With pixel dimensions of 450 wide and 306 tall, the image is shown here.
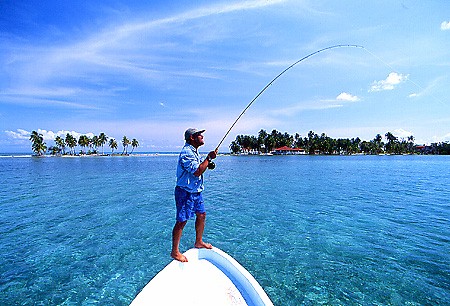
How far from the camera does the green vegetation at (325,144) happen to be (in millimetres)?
145000

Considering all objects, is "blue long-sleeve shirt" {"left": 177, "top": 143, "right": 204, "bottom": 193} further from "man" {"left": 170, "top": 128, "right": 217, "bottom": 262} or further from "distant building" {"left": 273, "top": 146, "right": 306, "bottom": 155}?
"distant building" {"left": 273, "top": 146, "right": 306, "bottom": 155}

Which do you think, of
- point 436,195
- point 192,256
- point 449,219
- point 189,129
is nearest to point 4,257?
point 192,256

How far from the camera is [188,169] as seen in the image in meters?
3.88

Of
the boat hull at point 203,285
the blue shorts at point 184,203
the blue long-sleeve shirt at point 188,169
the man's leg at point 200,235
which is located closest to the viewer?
the boat hull at point 203,285

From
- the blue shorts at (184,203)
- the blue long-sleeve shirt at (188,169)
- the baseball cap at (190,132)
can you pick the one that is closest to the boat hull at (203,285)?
the blue shorts at (184,203)

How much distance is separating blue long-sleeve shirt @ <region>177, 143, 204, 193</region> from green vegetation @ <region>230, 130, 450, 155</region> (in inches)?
5549

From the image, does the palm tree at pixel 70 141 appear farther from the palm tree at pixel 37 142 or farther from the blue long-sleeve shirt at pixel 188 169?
the blue long-sleeve shirt at pixel 188 169

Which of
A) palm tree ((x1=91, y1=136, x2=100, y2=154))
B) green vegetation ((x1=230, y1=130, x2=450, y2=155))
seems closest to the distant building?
green vegetation ((x1=230, y1=130, x2=450, y2=155))

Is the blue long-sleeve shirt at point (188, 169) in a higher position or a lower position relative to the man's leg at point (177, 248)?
higher

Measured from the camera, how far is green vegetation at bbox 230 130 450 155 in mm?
145000

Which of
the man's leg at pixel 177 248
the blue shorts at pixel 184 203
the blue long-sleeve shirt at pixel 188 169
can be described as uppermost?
the blue long-sleeve shirt at pixel 188 169

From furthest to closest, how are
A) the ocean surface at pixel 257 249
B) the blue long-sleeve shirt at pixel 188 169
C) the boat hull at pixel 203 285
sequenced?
1. the ocean surface at pixel 257 249
2. the blue long-sleeve shirt at pixel 188 169
3. the boat hull at pixel 203 285

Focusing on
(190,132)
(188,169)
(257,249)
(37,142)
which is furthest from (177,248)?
(37,142)

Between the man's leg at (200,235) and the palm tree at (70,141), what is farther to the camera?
the palm tree at (70,141)
